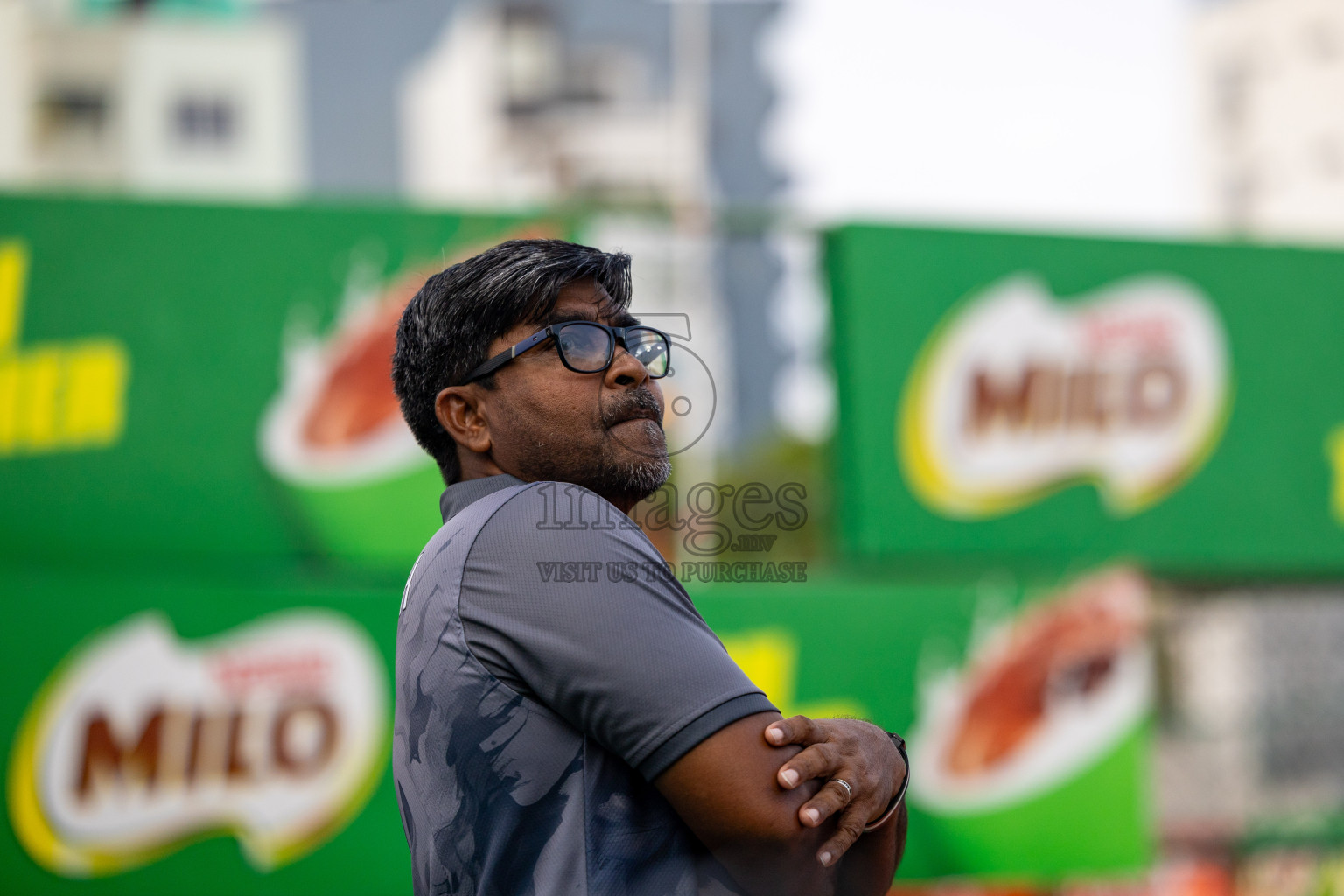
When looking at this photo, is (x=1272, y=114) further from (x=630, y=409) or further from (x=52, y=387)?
(x=630, y=409)

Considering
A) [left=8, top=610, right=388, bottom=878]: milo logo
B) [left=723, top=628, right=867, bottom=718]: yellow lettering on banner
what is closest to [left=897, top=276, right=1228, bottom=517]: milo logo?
[left=723, top=628, right=867, bottom=718]: yellow lettering on banner

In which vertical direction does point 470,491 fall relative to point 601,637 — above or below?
above

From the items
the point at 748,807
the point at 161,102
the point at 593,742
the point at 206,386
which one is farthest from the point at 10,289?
the point at 161,102

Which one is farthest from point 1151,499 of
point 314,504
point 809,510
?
point 314,504

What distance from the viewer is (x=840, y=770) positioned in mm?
1438

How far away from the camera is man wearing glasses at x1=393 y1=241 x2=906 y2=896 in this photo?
1368 mm

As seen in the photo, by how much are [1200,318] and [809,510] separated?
1.70m

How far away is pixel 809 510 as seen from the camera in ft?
15.8

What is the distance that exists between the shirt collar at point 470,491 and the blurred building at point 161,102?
2733 centimetres

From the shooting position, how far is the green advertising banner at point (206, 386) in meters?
4.06

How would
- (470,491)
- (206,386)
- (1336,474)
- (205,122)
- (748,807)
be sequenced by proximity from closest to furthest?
(748,807), (470,491), (206,386), (1336,474), (205,122)

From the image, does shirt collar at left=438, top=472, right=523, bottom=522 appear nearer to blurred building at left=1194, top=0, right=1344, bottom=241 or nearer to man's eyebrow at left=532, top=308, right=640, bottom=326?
man's eyebrow at left=532, top=308, right=640, bottom=326

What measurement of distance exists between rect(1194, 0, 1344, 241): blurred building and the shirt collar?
35687mm

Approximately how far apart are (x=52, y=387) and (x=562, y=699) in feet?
10.5
